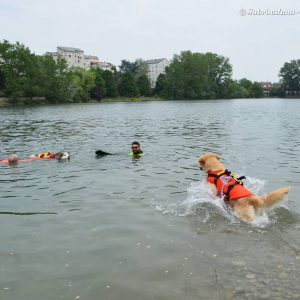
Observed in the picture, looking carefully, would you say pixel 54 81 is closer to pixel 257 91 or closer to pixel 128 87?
pixel 128 87

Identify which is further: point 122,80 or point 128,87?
point 122,80

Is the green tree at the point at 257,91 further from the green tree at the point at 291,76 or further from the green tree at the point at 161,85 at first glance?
the green tree at the point at 161,85

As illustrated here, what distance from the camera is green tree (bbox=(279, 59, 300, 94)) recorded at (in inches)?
6427

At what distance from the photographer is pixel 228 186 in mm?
8102

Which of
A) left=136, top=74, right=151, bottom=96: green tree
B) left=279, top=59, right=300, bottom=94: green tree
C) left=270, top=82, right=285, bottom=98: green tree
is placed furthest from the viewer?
left=270, top=82, right=285, bottom=98: green tree

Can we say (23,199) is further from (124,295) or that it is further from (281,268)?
(281,268)

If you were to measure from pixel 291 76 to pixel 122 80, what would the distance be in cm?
7951

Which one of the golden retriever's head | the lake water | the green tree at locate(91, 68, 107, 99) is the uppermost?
the green tree at locate(91, 68, 107, 99)

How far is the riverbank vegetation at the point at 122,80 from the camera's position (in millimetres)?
90875

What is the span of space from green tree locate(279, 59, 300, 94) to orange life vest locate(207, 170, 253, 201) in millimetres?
167308

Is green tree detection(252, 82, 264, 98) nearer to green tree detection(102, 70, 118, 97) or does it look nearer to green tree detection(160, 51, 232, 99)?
green tree detection(160, 51, 232, 99)

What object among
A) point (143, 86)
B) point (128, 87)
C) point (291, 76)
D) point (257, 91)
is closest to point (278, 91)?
point (291, 76)

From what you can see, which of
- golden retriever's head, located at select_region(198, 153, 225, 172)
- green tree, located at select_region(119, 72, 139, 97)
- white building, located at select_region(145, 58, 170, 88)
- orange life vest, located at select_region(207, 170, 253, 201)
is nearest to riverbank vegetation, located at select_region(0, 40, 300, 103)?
green tree, located at select_region(119, 72, 139, 97)

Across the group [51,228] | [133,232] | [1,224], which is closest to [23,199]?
[1,224]
